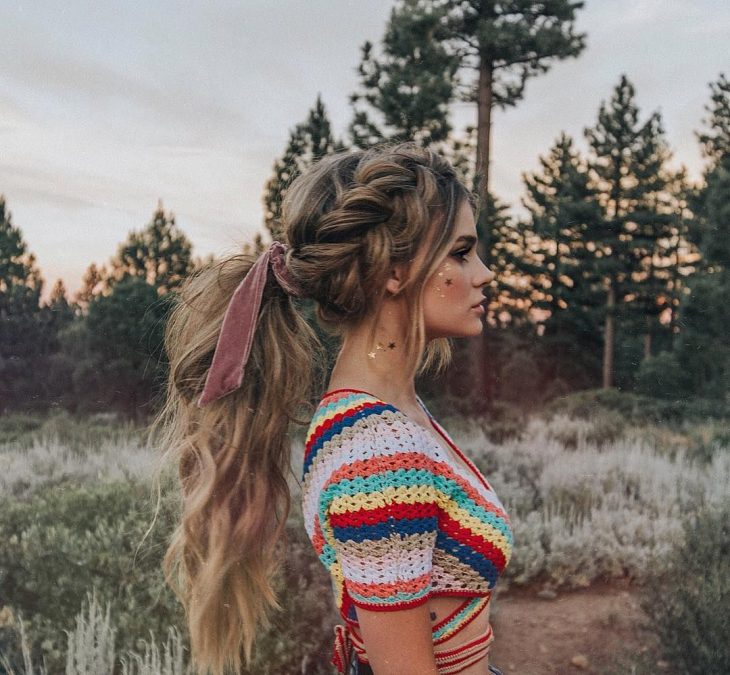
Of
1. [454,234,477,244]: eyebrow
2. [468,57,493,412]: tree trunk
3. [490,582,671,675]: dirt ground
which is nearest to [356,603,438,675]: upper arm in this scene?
[454,234,477,244]: eyebrow

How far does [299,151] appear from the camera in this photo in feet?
10.6

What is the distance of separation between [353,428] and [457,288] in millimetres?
367

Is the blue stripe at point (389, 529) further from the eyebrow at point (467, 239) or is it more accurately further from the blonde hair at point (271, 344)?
the eyebrow at point (467, 239)

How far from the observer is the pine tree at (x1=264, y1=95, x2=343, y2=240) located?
3.07 metres

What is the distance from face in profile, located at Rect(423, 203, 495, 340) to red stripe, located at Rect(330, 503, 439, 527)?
1.24 feet

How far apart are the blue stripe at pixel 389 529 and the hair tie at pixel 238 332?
0.40 metres

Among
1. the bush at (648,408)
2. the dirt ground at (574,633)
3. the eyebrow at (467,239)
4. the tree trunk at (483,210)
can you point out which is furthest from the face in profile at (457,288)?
the bush at (648,408)

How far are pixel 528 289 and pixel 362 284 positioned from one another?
400cm

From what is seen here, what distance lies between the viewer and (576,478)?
3.59m

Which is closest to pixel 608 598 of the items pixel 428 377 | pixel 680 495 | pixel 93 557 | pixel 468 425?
pixel 680 495

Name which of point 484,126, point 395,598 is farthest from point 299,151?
point 395,598

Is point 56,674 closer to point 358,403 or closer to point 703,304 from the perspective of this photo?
point 358,403

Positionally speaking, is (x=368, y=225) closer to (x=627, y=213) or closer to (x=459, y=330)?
(x=459, y=330)

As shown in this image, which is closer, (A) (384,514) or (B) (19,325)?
(A) (384,514)
